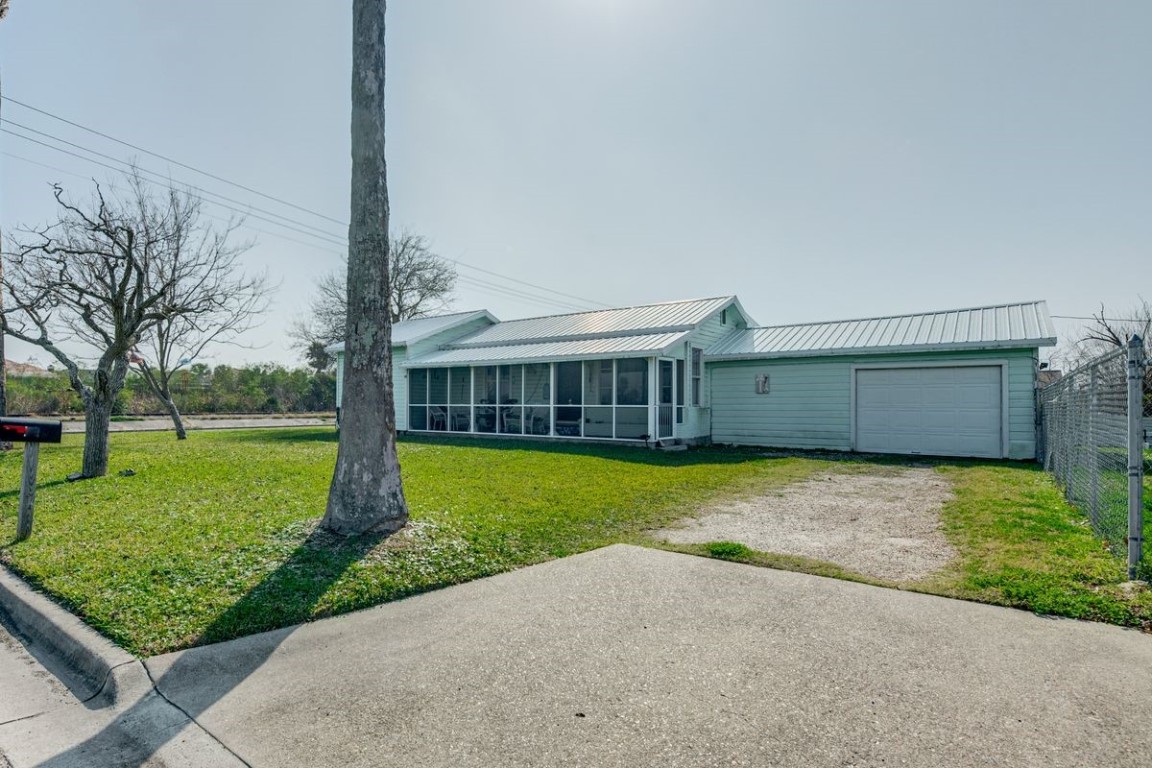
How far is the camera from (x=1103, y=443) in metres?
5.26

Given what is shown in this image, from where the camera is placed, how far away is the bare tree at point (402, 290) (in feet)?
109

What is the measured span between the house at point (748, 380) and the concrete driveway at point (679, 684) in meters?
10.6

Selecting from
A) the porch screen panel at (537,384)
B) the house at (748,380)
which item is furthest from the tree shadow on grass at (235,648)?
the porch screen panel at (537,384)

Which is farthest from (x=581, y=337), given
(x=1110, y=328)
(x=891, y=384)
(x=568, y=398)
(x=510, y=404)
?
(x=1110, y=328)

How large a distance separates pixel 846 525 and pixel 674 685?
429 cm

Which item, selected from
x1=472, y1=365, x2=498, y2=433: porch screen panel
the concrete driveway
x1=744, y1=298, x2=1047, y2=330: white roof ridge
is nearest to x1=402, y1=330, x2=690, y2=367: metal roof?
x1=472, y1=365, x2=498, y2=433: porch screen panel

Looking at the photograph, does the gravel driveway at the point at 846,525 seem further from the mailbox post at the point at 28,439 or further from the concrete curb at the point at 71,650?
the mailbox post at the point at 28,439

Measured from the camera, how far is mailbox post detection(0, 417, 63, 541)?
489 centimetres

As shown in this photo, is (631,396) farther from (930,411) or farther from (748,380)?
(930,411)

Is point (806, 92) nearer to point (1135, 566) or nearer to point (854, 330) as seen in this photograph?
point (854, 330)

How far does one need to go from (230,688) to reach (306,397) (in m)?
35.1

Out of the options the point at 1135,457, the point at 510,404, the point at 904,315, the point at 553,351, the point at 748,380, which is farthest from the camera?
the point at 510,404

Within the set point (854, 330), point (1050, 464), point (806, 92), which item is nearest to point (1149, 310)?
point (854, 330)

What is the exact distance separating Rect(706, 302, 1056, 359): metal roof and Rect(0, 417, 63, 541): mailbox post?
1336 centimetres
